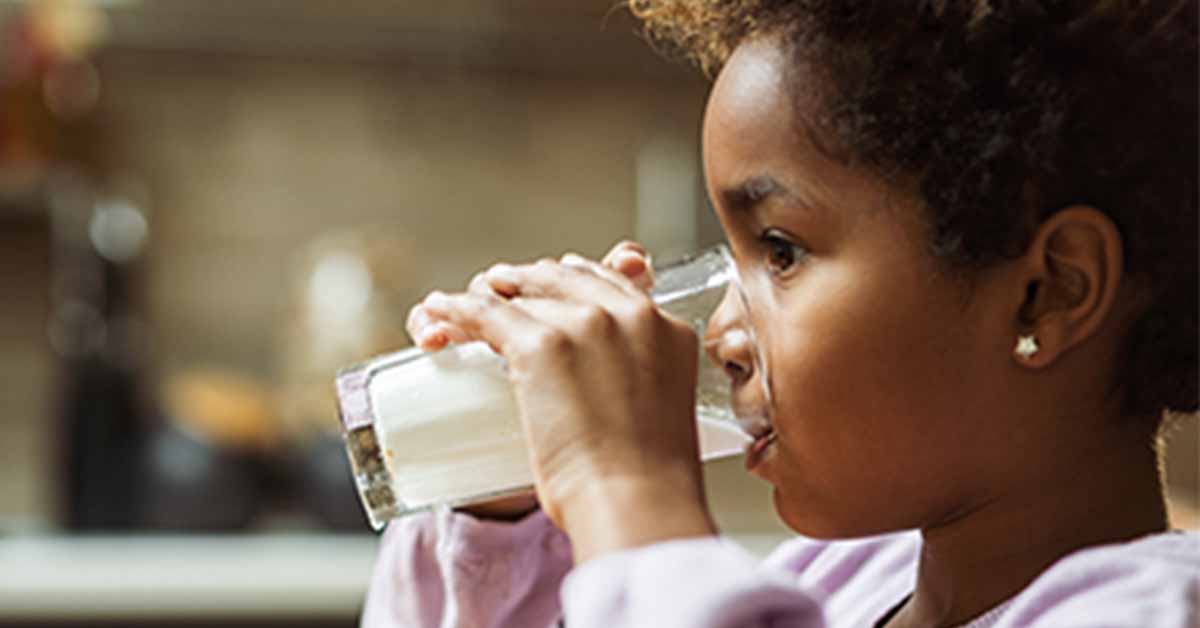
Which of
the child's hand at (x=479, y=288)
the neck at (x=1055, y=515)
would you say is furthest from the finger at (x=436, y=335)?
the neck at (x=1055, y=515)

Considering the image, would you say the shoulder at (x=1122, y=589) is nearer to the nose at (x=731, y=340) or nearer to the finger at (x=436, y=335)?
the nose at (x=731, y=340)

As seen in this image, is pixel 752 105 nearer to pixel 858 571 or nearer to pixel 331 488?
pixel 858 571

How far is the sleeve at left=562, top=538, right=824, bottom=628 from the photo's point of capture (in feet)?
1.61

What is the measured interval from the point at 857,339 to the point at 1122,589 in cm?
16

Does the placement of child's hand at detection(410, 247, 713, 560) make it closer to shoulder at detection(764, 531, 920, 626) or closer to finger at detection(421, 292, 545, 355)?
finger at detection(421, 292, 545, 355)

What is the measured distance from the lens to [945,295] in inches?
25.5

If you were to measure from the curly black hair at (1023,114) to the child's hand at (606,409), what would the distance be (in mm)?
131

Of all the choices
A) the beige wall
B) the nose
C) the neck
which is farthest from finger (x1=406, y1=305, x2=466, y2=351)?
the beige wall

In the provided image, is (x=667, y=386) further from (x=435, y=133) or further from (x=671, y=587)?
(x=435, y=133)

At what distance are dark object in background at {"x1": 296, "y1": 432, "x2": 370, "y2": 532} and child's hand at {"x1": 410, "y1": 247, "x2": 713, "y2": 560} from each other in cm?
145

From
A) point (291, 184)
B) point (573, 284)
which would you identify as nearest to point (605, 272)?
point (573, 284)

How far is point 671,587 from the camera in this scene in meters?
0.50

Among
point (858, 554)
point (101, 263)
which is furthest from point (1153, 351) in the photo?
point (101, 263)

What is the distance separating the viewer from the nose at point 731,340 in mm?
691
